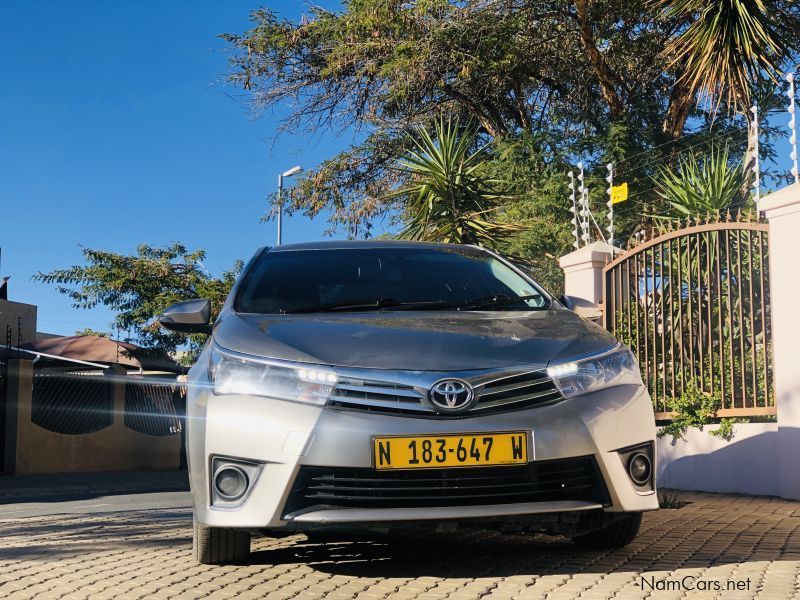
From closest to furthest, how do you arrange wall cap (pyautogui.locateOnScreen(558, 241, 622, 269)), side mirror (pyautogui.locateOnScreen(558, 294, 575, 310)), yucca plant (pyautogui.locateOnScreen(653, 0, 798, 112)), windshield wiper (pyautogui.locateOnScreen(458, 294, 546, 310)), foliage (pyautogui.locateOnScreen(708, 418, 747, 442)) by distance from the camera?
windshield wiper (pyautogui.locateOnScreen(458, 294, 546, 310))
side mirror (pyautogui.locateOnScreen(558, 294, 575, 310))
foliage (pyautogui.locateOnScreen(708, 418, 747, 442))
wall cap (pyautogui.locateOnScreen(558, 241, 622, 269))
yucca plant (pyautogui.locateOnScreen(653, 0, 798, 112))

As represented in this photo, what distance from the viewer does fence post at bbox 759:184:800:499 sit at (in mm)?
7309

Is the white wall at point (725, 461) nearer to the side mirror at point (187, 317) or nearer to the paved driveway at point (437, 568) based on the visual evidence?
the paved driveway at point (437, 568)

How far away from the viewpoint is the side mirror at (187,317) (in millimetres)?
4875

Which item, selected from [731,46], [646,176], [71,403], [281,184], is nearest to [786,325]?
[731,46]

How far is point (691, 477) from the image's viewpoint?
8664 mm

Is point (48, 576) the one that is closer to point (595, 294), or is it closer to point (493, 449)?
point (493, 449)

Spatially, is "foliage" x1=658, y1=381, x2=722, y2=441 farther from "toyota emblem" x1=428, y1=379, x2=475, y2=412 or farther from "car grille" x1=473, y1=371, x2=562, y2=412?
"toyota emblem" x1=428, y1=379, x2=475, y2=412

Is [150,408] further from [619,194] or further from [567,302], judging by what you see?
[567,302]

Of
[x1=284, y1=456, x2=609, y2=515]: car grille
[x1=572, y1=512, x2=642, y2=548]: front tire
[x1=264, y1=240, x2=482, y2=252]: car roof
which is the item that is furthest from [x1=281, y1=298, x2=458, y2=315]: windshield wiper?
[x1=572, y1=512, x2=642, y2=548]: front tire

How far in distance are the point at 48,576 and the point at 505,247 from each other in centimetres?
1356

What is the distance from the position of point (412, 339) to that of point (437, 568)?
1.06 meters

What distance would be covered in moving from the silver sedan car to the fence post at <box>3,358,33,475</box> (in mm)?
13902

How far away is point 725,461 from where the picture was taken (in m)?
8.26

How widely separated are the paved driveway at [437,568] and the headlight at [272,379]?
78cm
